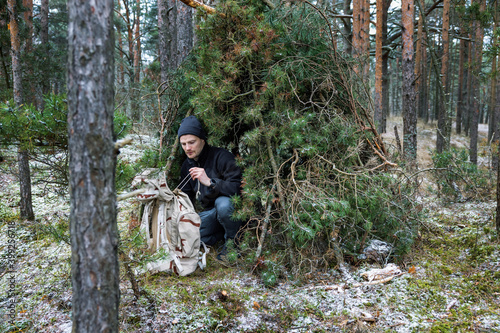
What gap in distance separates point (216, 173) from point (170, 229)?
82 centimetres

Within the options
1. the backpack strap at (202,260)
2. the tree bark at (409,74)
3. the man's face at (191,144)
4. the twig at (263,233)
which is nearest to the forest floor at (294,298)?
the backpack strap at (202,260)

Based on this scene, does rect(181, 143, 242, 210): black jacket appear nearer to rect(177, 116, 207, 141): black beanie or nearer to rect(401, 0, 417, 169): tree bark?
rect(177, 116, 207, 141): black beanie

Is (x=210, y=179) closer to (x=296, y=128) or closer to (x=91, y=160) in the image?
(x=296, y=128)

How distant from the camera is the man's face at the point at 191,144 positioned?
3477 millimetres

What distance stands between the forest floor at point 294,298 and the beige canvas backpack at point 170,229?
0.44ft

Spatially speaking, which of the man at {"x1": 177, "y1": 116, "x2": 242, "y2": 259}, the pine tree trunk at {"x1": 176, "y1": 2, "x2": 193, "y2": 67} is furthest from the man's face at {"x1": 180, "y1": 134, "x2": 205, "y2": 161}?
the pine tree trunk at {"x1": 176, "y1": 2, "x2": 193, "y2": 67}

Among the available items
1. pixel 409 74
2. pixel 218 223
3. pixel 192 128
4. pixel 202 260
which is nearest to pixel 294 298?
pixel 202 260

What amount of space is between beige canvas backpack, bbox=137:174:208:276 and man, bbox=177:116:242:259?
324 millimetres

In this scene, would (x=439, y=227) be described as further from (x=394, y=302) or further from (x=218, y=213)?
(x=218, y=213)

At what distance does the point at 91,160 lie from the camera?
4.33 ft

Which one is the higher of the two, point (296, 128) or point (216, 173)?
point (296, 128)

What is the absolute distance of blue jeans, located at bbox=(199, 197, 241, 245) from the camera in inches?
132

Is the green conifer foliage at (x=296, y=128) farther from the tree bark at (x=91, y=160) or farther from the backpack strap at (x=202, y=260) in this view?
the tree bark at (x=91, y=160)

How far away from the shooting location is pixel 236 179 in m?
3.44
